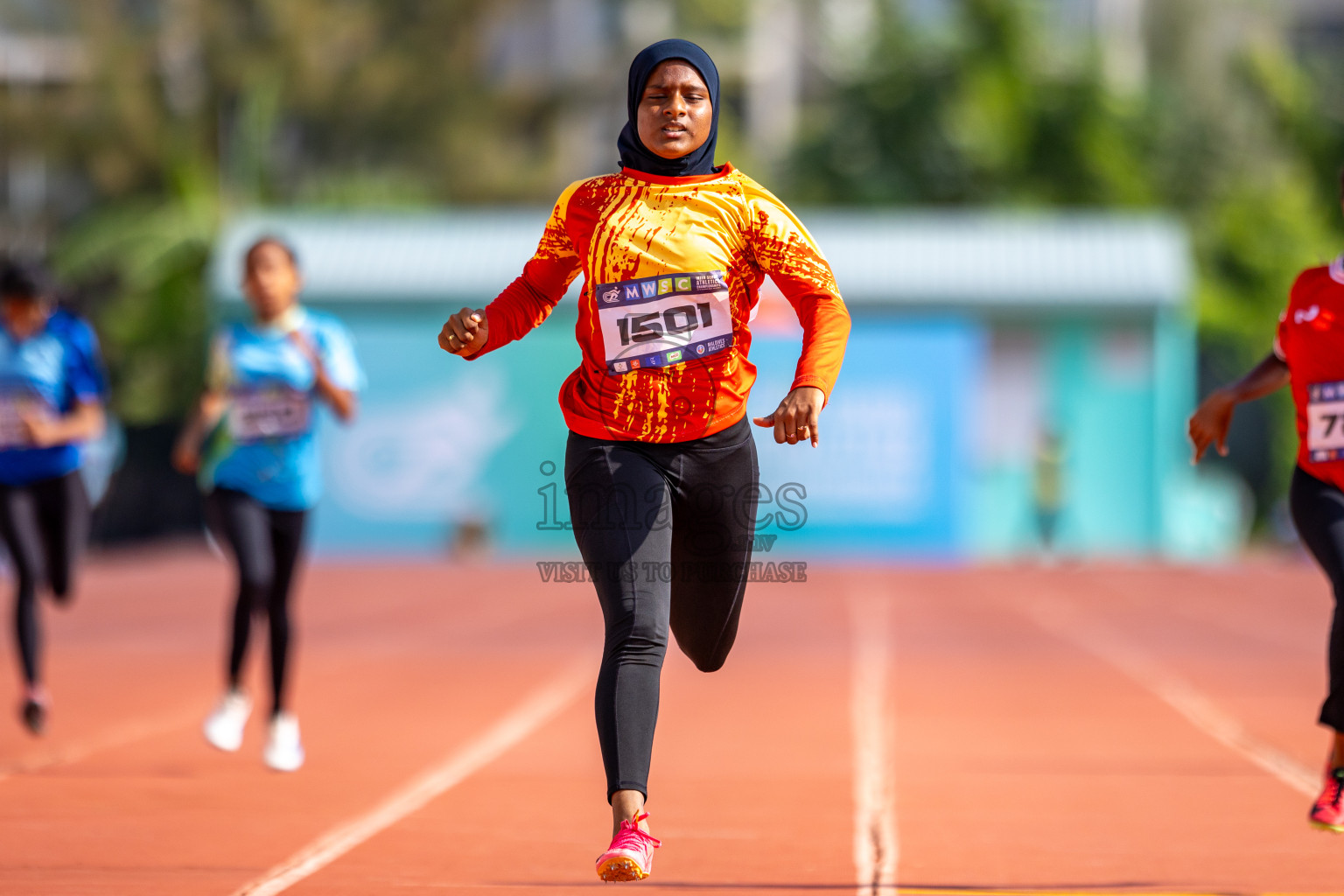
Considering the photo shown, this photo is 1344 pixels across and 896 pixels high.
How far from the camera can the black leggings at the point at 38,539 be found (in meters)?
8.01

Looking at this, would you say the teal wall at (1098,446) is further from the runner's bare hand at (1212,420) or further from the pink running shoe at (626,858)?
the pink running shoe at (626,858)

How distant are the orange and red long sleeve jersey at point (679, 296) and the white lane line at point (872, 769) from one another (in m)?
1.36

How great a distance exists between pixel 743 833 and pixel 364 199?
100ft

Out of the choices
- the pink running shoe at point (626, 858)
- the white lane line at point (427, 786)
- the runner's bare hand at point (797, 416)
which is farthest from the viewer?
the white lane line at point (427, 786)

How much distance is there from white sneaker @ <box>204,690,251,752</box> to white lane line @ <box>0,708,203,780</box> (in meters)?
0.62

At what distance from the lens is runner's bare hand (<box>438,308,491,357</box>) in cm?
468

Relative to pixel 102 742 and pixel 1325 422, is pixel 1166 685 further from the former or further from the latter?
pixel 102 742

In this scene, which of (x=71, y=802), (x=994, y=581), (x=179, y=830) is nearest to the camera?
(x=179, y=830)

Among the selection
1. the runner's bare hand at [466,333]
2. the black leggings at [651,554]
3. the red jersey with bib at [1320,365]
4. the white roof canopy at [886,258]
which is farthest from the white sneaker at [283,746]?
the white roof canopy at [886,258]

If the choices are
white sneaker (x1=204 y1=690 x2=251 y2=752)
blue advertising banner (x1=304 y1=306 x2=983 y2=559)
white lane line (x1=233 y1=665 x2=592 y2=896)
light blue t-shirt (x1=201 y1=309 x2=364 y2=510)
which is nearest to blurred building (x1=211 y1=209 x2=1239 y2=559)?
blue advertising banner (x1=304 y1=306 x2=983 y2=559)

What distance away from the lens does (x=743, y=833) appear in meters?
5.80

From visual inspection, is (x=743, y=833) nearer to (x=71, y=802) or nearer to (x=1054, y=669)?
(x=71, y=802)

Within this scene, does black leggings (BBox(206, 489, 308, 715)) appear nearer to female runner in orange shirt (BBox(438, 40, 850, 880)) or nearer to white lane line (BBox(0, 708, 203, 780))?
white lane line (BBox(0, 708, 203, 780))

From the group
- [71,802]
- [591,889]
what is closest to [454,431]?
[71,802]
